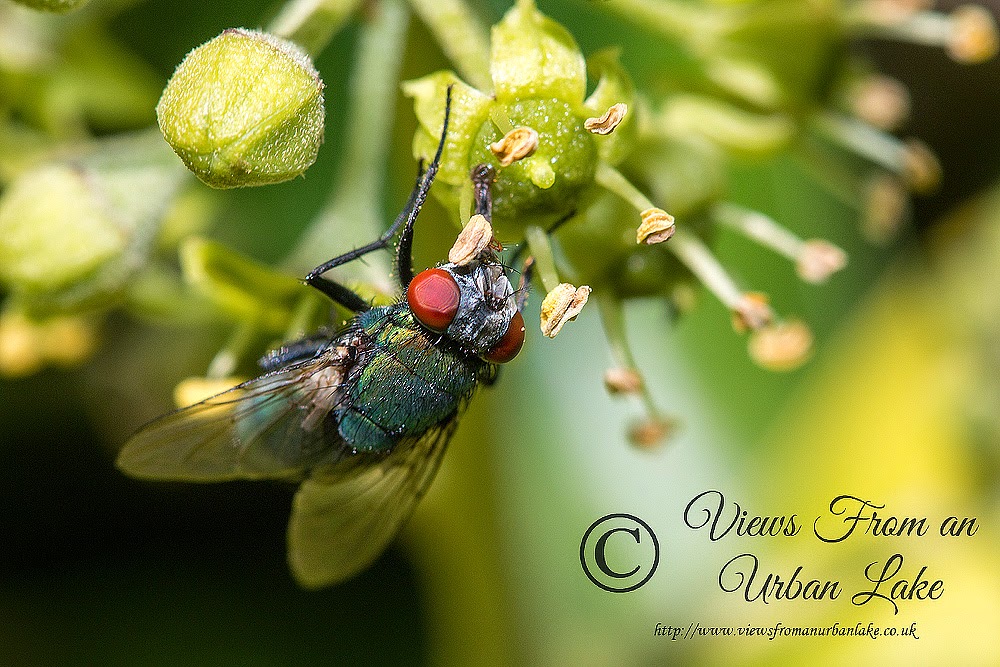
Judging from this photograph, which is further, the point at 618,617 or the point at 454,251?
the point at 618,617

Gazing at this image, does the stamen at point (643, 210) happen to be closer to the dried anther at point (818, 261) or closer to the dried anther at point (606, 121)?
the dried anther at point (606, 121)

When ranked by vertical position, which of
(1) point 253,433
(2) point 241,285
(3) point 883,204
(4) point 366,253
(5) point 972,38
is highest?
(5) point 972,38

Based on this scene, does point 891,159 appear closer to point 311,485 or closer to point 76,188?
point 311,485

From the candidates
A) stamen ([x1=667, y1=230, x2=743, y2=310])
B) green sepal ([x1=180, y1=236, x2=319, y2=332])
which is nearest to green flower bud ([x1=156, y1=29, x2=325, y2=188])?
green sepal ([x1=180, y1=236, x2=319, y2=332])

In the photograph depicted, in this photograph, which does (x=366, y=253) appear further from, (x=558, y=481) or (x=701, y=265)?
(x=558, y=481)

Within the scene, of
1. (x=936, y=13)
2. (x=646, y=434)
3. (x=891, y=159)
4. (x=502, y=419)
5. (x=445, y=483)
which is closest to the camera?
(x=646, y=434)

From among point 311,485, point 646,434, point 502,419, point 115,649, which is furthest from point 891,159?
point 115,649

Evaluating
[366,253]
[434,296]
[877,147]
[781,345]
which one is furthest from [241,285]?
[877,147]
